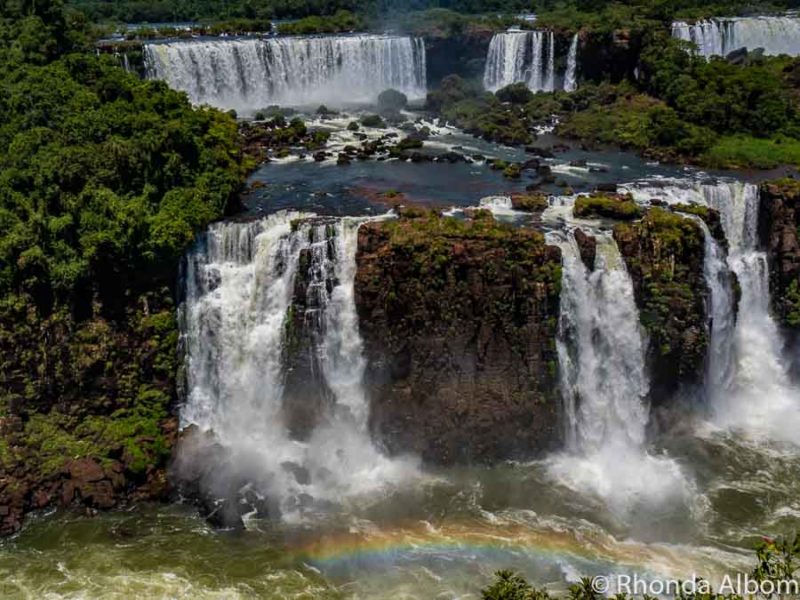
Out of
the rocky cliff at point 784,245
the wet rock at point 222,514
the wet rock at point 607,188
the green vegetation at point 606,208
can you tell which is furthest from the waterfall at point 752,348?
the wet rock at point 222,514

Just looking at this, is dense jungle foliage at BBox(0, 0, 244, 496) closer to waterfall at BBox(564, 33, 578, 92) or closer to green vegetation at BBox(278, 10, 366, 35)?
waterfall at BBox(564, 33, 578, 92)

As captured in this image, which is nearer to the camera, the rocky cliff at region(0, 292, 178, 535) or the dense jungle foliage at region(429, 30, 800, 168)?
the rocky cliff at region(0, 292, 178, 535)

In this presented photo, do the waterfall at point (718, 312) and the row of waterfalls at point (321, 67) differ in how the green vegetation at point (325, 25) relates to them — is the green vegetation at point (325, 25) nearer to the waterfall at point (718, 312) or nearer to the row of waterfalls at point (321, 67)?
the row of waterfalls at point (321, 67)

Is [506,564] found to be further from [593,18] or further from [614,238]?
[593,18]

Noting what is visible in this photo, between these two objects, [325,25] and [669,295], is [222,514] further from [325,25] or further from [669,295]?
[325,25]

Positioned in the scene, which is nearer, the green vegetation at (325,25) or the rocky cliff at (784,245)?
the rocky cliff at (784,245)

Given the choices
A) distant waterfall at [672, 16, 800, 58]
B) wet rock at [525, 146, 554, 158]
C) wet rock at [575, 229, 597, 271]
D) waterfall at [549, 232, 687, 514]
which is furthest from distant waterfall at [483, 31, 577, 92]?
waterfall at [549, 232, 687, 514]
